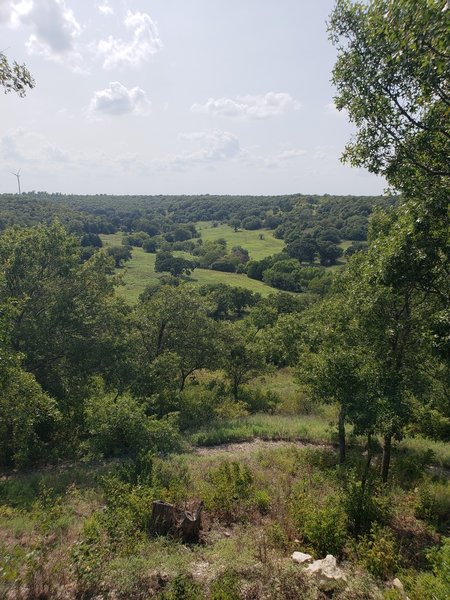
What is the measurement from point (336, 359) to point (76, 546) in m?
8.40

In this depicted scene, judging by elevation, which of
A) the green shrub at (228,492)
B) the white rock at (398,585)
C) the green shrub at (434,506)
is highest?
the white rock at (398,585)

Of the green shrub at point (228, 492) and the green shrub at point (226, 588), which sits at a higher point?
the green shrub at point (226, 588)

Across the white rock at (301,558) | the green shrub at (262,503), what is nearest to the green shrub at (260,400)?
the green shrub at (262,503)

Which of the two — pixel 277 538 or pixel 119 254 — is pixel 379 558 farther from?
pixel 119 254

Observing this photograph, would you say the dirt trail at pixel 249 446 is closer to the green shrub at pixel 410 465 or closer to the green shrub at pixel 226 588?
the green shrub at pixel 410 465

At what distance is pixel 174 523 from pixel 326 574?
3.40 m

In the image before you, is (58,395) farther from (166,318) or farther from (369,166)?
(369,166)

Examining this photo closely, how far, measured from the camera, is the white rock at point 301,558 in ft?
26.1

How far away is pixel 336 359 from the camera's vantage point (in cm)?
1231

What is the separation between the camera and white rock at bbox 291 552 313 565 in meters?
7.97

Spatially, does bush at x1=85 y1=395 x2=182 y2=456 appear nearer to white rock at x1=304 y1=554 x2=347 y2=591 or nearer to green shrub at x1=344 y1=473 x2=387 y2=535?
green shrub at x1=344 y1=473 x2=387 y2=535

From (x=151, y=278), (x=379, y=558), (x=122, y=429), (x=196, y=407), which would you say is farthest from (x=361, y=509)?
(x=151, y=278)

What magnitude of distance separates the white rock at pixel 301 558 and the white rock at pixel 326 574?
25 centimetres

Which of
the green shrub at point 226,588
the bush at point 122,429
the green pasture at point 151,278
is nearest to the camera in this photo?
the green shrub at point 226,588
